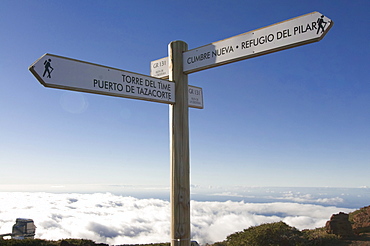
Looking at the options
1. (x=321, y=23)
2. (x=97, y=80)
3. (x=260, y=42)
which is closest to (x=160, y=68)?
(x=97, y=80)

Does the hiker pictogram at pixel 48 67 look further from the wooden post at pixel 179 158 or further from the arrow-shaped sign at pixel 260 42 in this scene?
the arrow-shaped sign at pixel 260 42

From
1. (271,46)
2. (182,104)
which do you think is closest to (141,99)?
(182,104)

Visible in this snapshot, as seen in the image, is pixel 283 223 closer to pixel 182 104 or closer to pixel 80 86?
pixel 182 104

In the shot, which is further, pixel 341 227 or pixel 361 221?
pixel 361 221

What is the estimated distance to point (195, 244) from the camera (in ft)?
17.4

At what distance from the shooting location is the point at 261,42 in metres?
4.41

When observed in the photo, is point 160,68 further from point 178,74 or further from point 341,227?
point 341,227

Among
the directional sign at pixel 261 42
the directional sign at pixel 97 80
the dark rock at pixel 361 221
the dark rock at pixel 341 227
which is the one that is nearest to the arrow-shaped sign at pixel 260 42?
the directional sign at pixel 261 42

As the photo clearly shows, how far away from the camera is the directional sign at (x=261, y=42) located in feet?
13.1

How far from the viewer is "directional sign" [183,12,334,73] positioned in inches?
157

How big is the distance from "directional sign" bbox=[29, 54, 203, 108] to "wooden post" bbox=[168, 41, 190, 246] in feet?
0.56

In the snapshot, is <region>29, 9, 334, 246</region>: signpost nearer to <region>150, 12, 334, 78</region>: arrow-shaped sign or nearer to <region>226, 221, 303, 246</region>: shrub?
<region>150, 12, 334, 78</region>: arrow-shaped sign

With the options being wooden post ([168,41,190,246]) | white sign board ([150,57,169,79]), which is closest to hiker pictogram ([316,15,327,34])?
wooden post ([168,41,190,246])

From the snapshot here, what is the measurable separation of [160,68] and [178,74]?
60 centimetres
